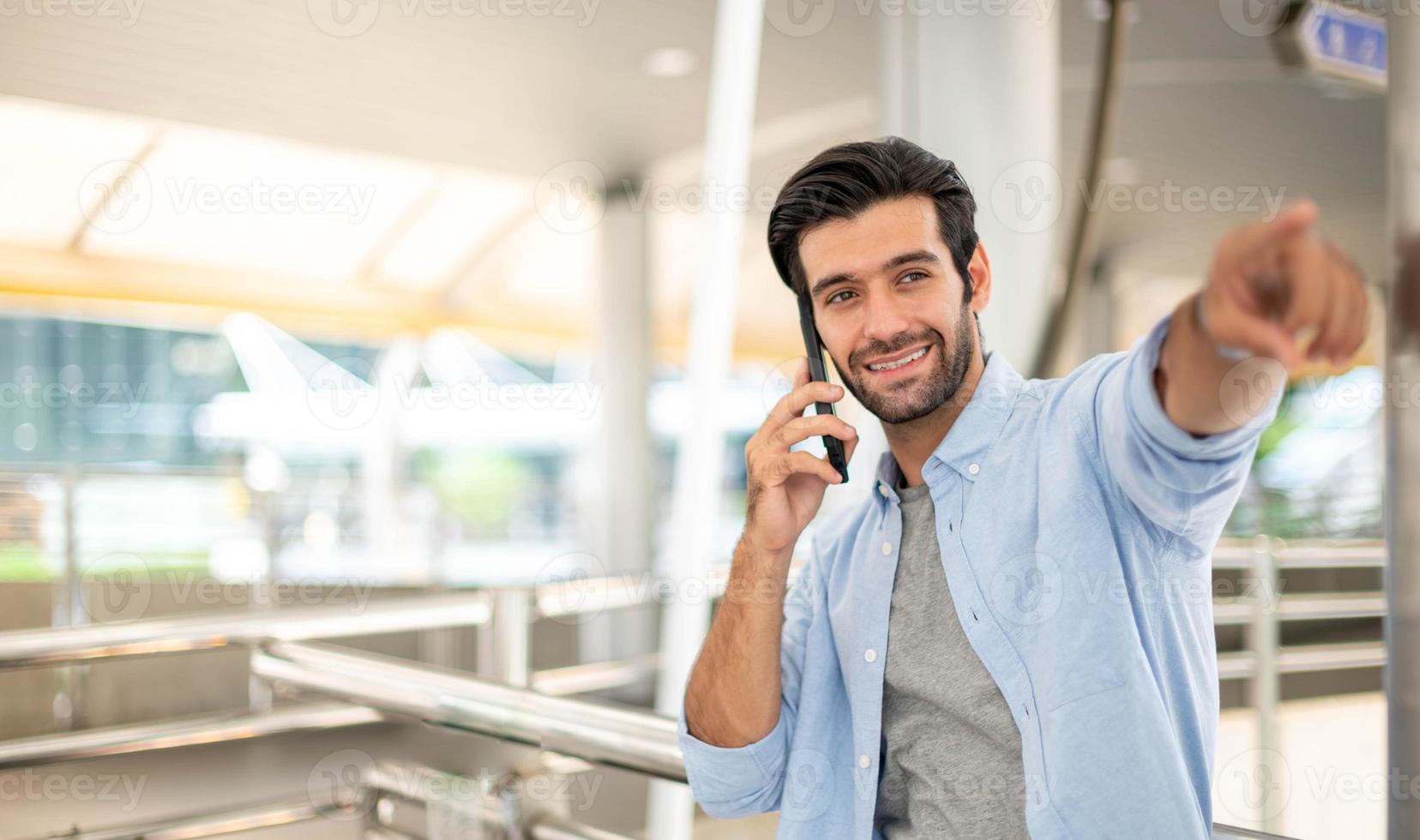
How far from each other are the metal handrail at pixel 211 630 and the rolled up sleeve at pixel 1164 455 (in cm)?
161

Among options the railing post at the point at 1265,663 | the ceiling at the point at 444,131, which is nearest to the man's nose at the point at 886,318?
the railing post at the point at 1265,663

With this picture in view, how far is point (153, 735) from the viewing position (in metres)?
2.03

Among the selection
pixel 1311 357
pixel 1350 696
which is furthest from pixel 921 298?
pixel 1350 696

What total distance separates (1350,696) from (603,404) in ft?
16.0

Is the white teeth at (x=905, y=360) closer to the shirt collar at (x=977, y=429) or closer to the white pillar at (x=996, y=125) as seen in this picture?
the shirt collar at (x=977, y=429)

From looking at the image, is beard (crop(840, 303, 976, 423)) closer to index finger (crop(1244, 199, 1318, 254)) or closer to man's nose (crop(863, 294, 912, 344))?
man's nose (crop(863, 294, 912, 344))

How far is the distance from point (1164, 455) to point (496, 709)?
3.28 feet

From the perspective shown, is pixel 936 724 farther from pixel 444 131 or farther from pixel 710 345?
pixel 444 131

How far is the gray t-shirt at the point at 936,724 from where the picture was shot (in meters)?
1.12

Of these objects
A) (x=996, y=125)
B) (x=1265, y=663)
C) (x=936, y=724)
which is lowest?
(x=1265, y=663)

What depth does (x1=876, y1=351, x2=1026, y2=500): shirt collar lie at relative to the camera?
1215 mm

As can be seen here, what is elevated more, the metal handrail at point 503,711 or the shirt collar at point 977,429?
the shirt collar at point 977,429

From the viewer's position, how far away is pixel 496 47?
5457 millimetres

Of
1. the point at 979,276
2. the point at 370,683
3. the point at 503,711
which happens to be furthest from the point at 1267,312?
the point at 370,683
